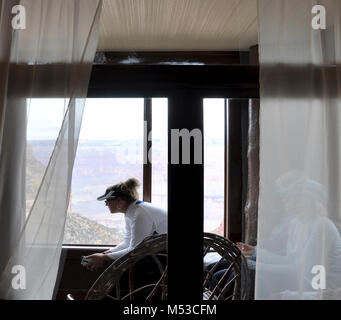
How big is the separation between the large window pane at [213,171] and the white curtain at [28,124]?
350 mm

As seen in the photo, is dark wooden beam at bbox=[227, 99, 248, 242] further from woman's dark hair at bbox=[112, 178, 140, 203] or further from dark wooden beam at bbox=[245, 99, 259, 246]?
woman's dark hair at bbox=[112, 178, 140, 203]

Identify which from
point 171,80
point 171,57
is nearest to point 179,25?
point 171,57

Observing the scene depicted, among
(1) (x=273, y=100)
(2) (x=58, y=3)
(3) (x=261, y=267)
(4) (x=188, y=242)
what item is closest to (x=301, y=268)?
(3) (x=261, y=267)

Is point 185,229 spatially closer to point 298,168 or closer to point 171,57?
point 298,168

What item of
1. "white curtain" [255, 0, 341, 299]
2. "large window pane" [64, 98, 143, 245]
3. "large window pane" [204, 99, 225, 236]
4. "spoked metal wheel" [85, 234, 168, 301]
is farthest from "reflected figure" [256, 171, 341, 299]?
"large window pane" [64, 98, 143, 245]

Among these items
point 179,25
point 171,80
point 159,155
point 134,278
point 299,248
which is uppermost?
point 179,25

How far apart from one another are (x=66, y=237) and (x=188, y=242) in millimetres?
Result: 343

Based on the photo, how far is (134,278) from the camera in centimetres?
107

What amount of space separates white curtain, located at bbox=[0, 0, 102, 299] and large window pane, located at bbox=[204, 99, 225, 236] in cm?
35

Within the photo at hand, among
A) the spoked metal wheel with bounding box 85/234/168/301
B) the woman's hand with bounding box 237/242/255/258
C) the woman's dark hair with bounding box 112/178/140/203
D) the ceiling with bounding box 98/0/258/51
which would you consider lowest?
the spoked metal wheel with bounding box 85/234/168/301

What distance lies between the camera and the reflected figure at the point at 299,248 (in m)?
0.97

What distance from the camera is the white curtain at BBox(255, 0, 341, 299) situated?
967mm

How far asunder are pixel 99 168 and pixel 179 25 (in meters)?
0.47

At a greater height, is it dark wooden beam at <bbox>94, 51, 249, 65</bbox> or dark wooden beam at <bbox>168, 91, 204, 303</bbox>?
dark wooden beam at <bbox>94, 51, 249, 65</bbox>
